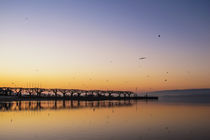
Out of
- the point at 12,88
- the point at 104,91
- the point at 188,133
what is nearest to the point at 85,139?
the point at 188,133

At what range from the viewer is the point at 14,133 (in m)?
20.1

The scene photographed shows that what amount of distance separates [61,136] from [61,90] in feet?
455

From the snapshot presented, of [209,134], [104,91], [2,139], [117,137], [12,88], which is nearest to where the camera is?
[2,139]

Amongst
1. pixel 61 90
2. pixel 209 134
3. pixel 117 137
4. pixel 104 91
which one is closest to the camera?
pixel 117 137

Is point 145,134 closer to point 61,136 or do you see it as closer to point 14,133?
point 61,136

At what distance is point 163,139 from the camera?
17844mm

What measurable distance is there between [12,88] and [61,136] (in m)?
134

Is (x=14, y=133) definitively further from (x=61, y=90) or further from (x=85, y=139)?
(x=61, y=90)

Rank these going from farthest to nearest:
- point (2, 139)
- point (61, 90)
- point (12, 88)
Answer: point (61, 90)
point (12, 88)
point (2, 139)

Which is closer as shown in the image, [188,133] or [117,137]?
[117,137]

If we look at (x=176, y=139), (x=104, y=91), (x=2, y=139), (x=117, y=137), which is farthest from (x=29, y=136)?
(x=104, y=91)

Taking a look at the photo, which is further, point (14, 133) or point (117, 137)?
point (14, 133)

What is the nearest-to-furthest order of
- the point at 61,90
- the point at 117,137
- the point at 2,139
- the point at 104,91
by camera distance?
the point at 2,139
the point at 117,137
the point at 61,90
the point at 104,91

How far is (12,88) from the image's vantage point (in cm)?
14125
